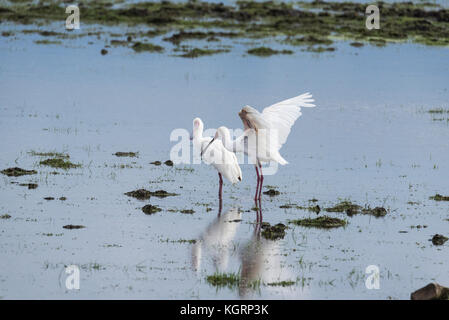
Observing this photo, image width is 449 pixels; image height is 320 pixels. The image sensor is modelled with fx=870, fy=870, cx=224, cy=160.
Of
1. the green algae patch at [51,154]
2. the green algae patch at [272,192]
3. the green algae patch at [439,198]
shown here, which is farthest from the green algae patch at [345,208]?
the green algae patch at [51,154]

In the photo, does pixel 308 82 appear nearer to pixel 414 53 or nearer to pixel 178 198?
pixel 414 53

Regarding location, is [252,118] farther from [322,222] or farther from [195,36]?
[195,36]

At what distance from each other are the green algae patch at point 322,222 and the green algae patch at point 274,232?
451 millimetres

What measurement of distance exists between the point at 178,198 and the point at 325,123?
28.1 ft

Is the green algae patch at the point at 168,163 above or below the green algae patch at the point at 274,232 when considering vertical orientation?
above

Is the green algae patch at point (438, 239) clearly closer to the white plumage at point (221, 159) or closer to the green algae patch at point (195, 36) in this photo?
the white plumage at point (221, 159)

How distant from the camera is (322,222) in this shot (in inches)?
520

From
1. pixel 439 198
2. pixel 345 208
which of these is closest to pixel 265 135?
pixel 345 208

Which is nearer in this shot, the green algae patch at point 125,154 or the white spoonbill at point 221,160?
the white spoonbill at point 221,160

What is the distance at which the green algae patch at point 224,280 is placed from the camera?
1034 cm

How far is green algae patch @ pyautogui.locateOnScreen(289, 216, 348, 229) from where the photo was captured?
13116 mm

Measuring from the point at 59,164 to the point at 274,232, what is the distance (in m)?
5.24

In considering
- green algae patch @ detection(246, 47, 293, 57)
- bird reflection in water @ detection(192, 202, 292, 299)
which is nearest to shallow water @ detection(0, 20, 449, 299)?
bird reflection in water @ detection(192, 202, 292, 299)

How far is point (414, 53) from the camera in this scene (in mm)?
37281
